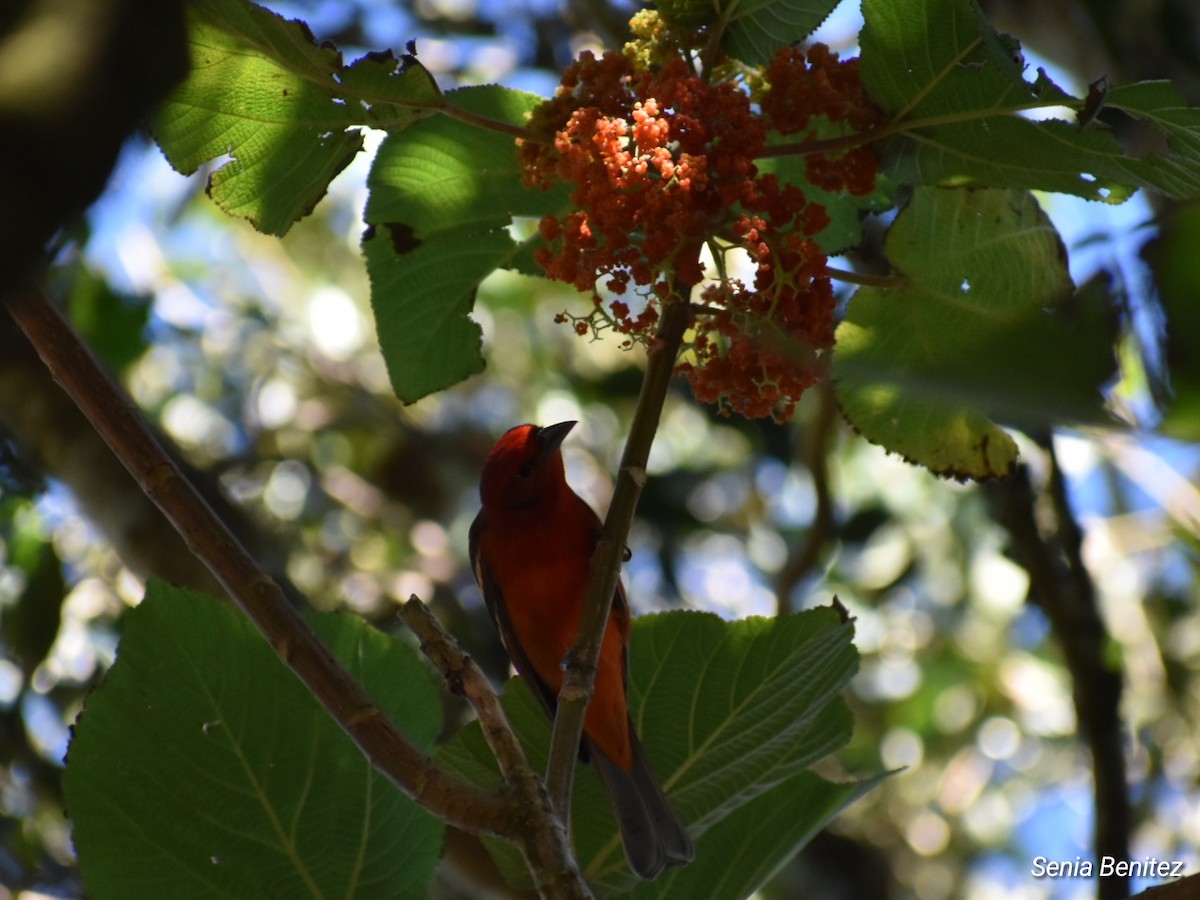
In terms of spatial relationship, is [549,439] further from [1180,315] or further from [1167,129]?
[1180,315]

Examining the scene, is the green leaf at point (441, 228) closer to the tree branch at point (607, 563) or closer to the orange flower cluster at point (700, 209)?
the orange flower cluster at point (700, 209)

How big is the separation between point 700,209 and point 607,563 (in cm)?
53

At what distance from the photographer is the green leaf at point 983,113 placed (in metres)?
1.95

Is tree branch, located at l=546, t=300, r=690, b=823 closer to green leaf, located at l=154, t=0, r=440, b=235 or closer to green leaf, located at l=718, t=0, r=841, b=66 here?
green leaf, located at l=718, t=0, r=841, b=66

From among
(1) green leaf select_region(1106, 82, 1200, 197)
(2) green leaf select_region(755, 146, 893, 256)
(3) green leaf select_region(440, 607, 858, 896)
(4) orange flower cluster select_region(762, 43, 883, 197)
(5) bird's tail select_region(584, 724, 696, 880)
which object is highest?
(1) green leaf select_region(1106, 82, 1200, 197)

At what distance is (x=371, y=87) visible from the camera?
2.07 meters

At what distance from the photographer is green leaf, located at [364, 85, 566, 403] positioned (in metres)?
2.26

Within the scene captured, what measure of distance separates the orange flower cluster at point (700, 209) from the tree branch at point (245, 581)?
0.64m

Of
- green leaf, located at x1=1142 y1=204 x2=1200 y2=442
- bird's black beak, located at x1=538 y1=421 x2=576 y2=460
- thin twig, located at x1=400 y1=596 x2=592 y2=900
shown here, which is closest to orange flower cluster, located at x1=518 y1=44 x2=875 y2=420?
thin twig, located at x1=400 y1=596 x2=592 y2=900

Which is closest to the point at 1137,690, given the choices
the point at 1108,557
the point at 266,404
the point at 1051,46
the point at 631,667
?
the point at 1108,557

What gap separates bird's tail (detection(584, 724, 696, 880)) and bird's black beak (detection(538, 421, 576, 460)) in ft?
4.36

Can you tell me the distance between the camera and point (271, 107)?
7.06 ft

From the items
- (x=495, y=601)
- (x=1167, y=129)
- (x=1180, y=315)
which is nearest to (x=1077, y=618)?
(x=495, y=601)

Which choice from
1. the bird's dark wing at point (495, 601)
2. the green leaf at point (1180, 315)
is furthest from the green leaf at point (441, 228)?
the green leaf at point (1180, 315)
